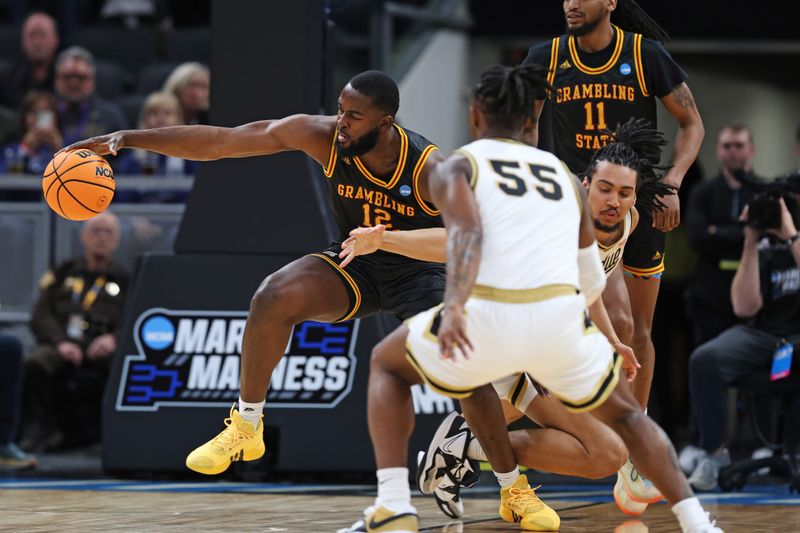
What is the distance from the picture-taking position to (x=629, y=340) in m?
6.69

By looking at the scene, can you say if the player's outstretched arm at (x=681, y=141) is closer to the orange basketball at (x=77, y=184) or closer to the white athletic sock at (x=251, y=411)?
the white athletic sock at (x=251, y=411)

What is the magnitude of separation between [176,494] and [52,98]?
16.6ft

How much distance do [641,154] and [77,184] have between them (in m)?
2.61

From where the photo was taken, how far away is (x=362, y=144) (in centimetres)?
607

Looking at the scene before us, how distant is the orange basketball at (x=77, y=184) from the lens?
20.3 feet

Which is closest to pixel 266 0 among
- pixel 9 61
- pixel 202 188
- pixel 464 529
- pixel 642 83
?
pixel 202 188

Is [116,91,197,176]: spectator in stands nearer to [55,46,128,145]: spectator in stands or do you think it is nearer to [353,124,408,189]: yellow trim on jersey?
Result: [55,46,128,145]: spectator in stands

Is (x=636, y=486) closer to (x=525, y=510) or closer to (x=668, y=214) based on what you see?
(x=525, y=510)

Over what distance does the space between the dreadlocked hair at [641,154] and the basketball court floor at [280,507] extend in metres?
1.55

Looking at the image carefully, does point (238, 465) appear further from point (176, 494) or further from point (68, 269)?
point (68, 269)

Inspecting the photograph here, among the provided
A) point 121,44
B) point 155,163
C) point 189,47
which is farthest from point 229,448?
point 121,44

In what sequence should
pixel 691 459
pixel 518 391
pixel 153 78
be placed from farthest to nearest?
1. pixel 153 78
2. pixel 691 459
3. pixel 518 391

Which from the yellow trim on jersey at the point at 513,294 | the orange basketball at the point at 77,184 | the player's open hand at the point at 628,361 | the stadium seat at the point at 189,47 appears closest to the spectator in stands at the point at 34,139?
the stadium seat at the point at 189,47

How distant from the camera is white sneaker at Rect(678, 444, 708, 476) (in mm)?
8852
